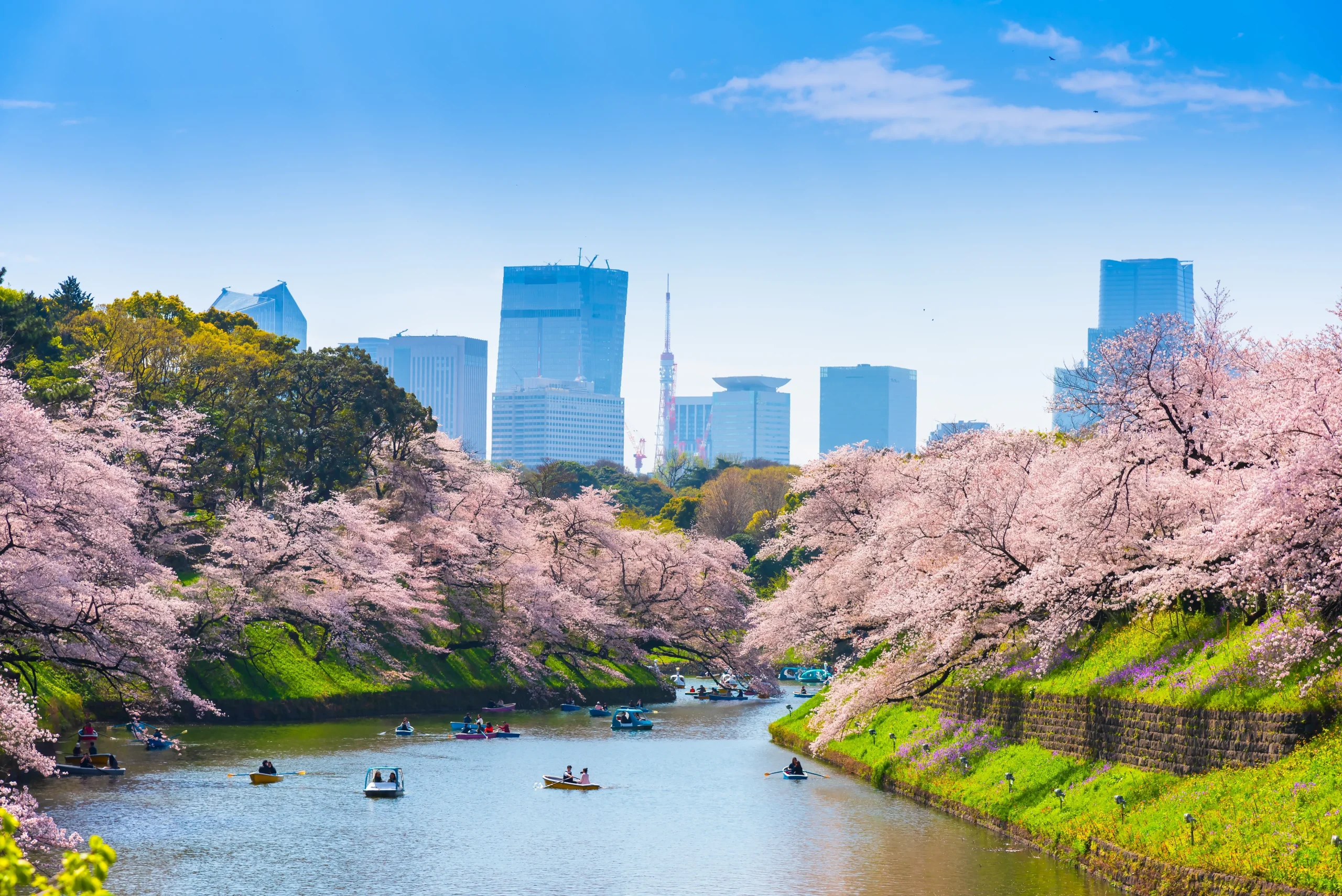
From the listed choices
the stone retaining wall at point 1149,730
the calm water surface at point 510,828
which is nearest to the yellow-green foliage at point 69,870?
the calm water surface at point 510,828

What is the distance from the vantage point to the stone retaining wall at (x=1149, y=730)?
23.5m

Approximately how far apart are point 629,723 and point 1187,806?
3706cm

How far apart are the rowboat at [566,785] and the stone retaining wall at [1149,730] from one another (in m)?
12.8

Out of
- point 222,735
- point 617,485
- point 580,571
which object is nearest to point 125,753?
point 222,735

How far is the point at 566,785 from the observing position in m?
40.7

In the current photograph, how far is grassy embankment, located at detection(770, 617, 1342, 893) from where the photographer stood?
20.9 m

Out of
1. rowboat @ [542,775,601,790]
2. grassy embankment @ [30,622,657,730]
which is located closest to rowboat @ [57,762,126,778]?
grassy embankment @ [30,622,657,730]

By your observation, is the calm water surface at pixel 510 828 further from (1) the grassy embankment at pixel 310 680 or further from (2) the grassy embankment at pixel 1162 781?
(1) the grassy embankment at pixel 310 680

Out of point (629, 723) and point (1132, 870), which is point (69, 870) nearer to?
point (1132, 870)

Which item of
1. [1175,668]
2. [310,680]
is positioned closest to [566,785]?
[1175,668]

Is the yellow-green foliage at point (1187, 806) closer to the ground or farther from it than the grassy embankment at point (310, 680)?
farther from it

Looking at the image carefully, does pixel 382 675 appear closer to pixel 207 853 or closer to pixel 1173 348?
pixel 207 853

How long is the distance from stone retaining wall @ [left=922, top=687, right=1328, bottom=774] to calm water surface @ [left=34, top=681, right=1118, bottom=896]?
3.16m

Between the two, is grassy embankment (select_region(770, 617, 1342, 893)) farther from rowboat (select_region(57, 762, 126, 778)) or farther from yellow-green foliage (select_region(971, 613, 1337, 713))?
rowboat (select_region(57, 762, 126, 778))
